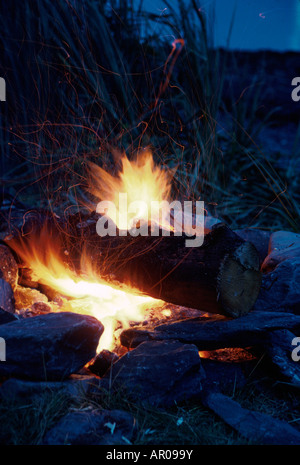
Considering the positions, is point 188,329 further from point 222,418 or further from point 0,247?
point 0,247

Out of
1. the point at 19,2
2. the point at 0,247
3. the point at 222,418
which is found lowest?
the point at 222,418

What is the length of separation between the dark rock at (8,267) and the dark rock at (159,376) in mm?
1316

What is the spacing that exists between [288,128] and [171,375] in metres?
5.54

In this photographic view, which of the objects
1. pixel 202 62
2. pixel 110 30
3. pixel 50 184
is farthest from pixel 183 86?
pixel 50 184

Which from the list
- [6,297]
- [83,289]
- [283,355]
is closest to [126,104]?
[83,289]

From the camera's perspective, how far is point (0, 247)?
300 centimetres

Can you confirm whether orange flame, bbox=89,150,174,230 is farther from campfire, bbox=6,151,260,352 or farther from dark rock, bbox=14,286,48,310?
dark rock, bbox=14,286,48,310

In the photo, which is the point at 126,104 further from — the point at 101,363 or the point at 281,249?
the point at 101,363

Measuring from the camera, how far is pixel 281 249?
312 cm

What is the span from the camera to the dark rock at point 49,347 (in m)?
1.85

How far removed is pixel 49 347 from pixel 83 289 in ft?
3.78

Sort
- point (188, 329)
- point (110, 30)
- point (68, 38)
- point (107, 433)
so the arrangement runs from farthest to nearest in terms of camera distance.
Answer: point (110, 30) → point (68, 38) → point (188, 329) → point (107, 433)

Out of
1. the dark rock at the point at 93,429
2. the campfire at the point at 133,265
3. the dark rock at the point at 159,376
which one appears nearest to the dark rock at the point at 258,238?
the campfire at the point at 133,265

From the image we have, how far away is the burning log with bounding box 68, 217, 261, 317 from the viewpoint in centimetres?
222
